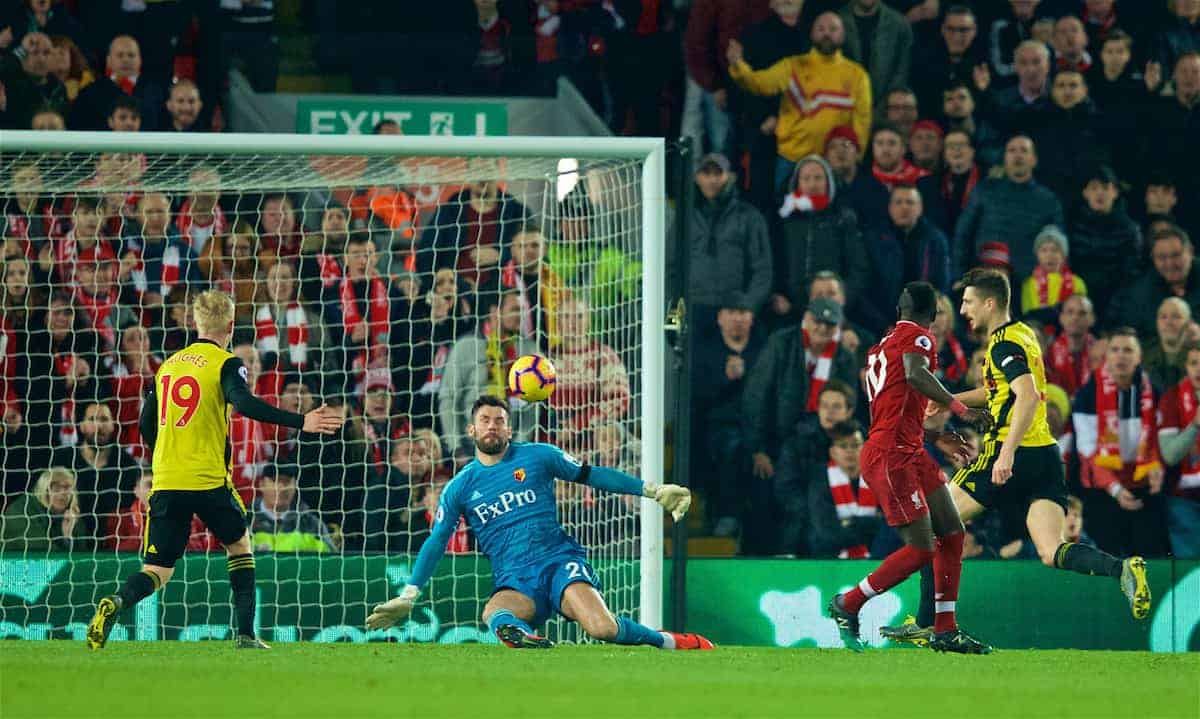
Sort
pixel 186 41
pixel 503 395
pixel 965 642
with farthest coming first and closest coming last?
1. pixel 186 41
2. pixel 503 395
3. pixel 965 642

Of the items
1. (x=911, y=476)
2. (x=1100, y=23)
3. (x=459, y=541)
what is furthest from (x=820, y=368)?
(x=1100, y=23)

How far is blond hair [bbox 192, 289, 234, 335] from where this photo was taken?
8.46 meters

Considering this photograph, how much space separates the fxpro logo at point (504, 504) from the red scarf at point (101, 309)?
369 cm

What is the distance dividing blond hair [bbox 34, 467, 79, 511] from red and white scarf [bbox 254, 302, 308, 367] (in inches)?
57.4

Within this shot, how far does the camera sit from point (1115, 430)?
11844 millimetres

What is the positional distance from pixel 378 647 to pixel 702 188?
16.5ft

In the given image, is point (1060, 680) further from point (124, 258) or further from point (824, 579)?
point (124, 258)

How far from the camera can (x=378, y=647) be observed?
8.82 m

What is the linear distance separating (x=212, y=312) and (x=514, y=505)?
1732 mm

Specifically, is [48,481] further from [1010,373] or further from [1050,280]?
[1050,280]

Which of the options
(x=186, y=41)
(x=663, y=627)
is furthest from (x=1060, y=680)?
(x=186, y=41)

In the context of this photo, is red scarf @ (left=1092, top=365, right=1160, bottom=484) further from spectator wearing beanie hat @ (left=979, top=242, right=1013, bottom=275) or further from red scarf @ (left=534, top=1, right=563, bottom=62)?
red scarf @ (left=534, top=1, right=563, bottom=62)

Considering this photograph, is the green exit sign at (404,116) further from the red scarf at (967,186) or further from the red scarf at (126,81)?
the red scarf at (967,186)

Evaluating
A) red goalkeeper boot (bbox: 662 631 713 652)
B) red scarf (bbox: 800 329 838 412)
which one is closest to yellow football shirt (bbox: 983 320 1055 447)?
red goalkeeper boot (bbox: 662 631 713 652)
